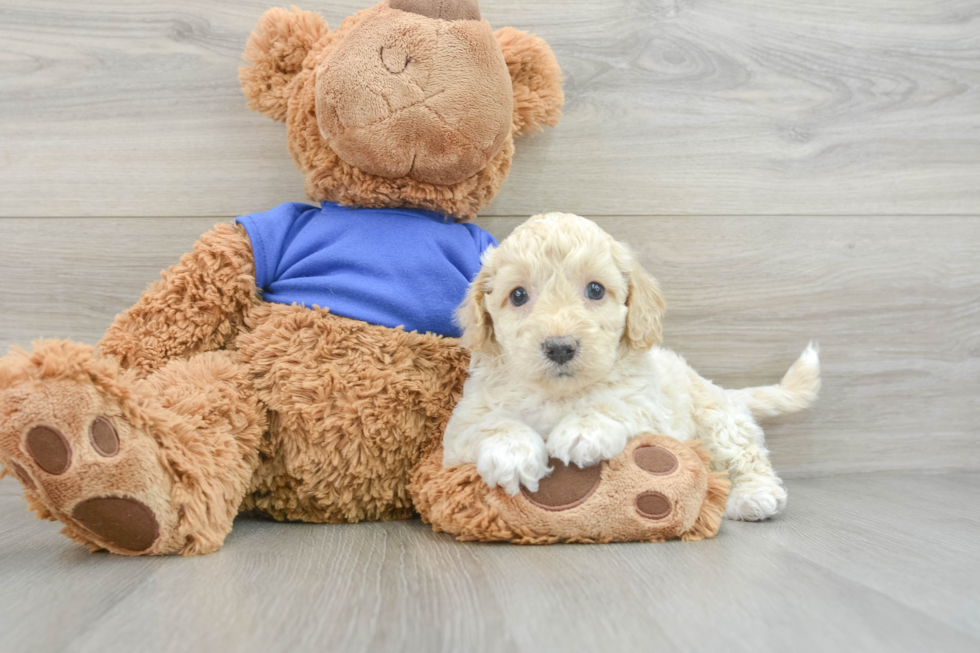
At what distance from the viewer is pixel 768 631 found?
27.0 inches

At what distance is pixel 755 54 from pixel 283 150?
1.07 metres

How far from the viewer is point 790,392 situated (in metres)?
1.47

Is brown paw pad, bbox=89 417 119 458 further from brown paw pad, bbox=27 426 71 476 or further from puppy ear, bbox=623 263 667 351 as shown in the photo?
puppy ear, bbox=623 263 667 351

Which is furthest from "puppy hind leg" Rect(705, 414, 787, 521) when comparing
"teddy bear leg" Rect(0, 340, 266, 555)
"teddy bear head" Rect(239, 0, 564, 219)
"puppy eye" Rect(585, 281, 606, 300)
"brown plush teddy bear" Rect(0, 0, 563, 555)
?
"teddy bear leg" Rect(0, 340, 266, 555)

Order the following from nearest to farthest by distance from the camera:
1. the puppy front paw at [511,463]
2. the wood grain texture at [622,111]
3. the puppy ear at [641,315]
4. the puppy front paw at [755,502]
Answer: the puppy front paw at [511,463] → the puppy ear at [641,315] → the puppy front paw at [755,502] → the wood grain texture at [622,111]

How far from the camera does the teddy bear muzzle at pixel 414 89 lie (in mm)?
1099

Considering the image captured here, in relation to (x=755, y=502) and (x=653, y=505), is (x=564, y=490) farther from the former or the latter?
(x=755, y=502)

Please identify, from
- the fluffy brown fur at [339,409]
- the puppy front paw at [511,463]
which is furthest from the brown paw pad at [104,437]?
the puppy front paw at [511,463]

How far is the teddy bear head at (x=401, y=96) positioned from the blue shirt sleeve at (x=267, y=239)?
0.09 m

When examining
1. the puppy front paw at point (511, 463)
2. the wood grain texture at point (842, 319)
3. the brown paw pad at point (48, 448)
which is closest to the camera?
the brown paw pad at point (48, 448)

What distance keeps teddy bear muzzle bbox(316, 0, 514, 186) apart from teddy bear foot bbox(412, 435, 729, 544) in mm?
541

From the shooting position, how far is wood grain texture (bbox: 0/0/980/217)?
144 cm

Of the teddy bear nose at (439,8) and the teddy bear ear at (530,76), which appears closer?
the teddy bear nose at (439,8)

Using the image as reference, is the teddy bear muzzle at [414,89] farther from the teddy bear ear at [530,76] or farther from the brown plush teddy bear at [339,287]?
the teddy bear ear at [530,76]
